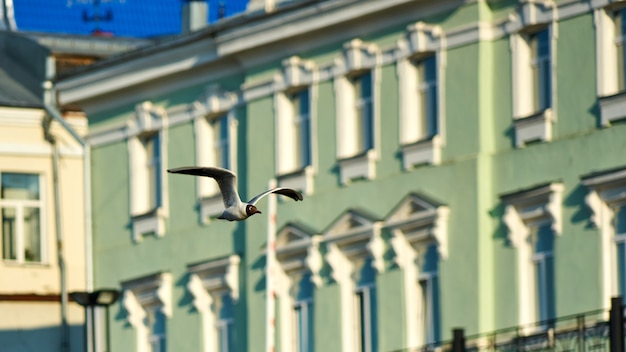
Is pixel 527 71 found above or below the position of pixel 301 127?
below

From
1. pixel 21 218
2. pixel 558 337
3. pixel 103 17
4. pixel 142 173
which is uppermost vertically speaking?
pixel 103 17

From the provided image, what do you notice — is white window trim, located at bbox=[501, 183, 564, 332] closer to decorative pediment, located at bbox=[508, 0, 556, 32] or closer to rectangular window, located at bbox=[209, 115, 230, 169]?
decorative pediment, located at bbox=[508, 0, 556, 32]

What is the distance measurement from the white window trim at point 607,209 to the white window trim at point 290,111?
7326mm

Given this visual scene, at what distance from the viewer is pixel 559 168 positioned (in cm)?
4675

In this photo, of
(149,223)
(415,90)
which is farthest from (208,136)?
(415,90)

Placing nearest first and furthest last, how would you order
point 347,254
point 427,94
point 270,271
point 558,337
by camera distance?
point 558,337 < point 427,94 < point 347,254 < point 270,271

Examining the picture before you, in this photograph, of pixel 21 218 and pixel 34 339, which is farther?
pixel 21 218

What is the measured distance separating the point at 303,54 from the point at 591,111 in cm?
776

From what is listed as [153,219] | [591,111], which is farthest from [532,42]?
[153,219]

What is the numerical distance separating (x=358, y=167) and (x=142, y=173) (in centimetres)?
679

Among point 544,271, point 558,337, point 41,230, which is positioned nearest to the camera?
point 558,337

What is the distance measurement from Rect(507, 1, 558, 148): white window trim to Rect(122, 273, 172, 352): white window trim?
10.3m

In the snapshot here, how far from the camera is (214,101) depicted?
5512cm

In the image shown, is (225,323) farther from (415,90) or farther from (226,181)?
(226,181)
